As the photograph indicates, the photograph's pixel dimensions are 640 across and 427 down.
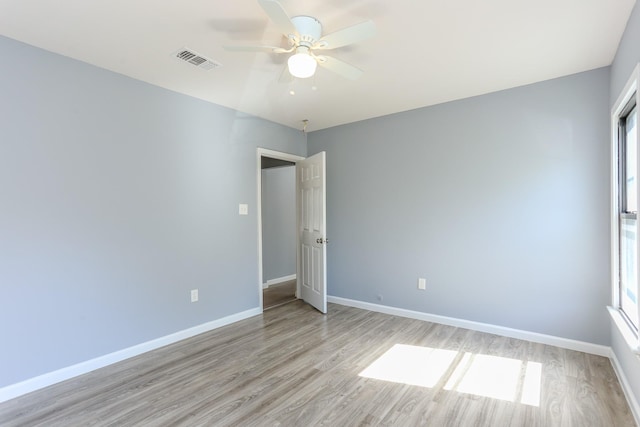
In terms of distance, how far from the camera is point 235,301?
378 centimetres

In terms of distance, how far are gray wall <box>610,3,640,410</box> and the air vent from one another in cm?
279

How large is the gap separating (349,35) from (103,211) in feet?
7.83

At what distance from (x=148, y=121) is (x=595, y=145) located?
13.1 ft

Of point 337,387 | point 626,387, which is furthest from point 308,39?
point 626,387

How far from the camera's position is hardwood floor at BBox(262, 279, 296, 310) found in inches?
179

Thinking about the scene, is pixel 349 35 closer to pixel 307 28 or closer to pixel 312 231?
pixel 307 28

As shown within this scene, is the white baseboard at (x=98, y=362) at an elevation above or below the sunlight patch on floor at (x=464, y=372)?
above

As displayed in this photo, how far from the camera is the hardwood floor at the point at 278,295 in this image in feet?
14.9

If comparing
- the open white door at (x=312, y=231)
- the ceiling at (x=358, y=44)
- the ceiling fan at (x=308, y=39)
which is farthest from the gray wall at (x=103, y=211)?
the ceiling fan at (x=308, y=39)

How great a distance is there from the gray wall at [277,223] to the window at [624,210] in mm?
4582

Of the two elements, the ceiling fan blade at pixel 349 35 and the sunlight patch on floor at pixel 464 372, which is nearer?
the ceiling fan blade at pixel 349 35

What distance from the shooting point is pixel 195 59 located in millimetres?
2535

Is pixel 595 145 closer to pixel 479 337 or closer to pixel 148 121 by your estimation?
pixel 479 337

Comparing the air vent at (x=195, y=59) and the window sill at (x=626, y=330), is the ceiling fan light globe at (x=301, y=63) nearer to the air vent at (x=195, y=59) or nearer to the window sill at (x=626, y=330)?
the air vent at (x=195, y=59)
